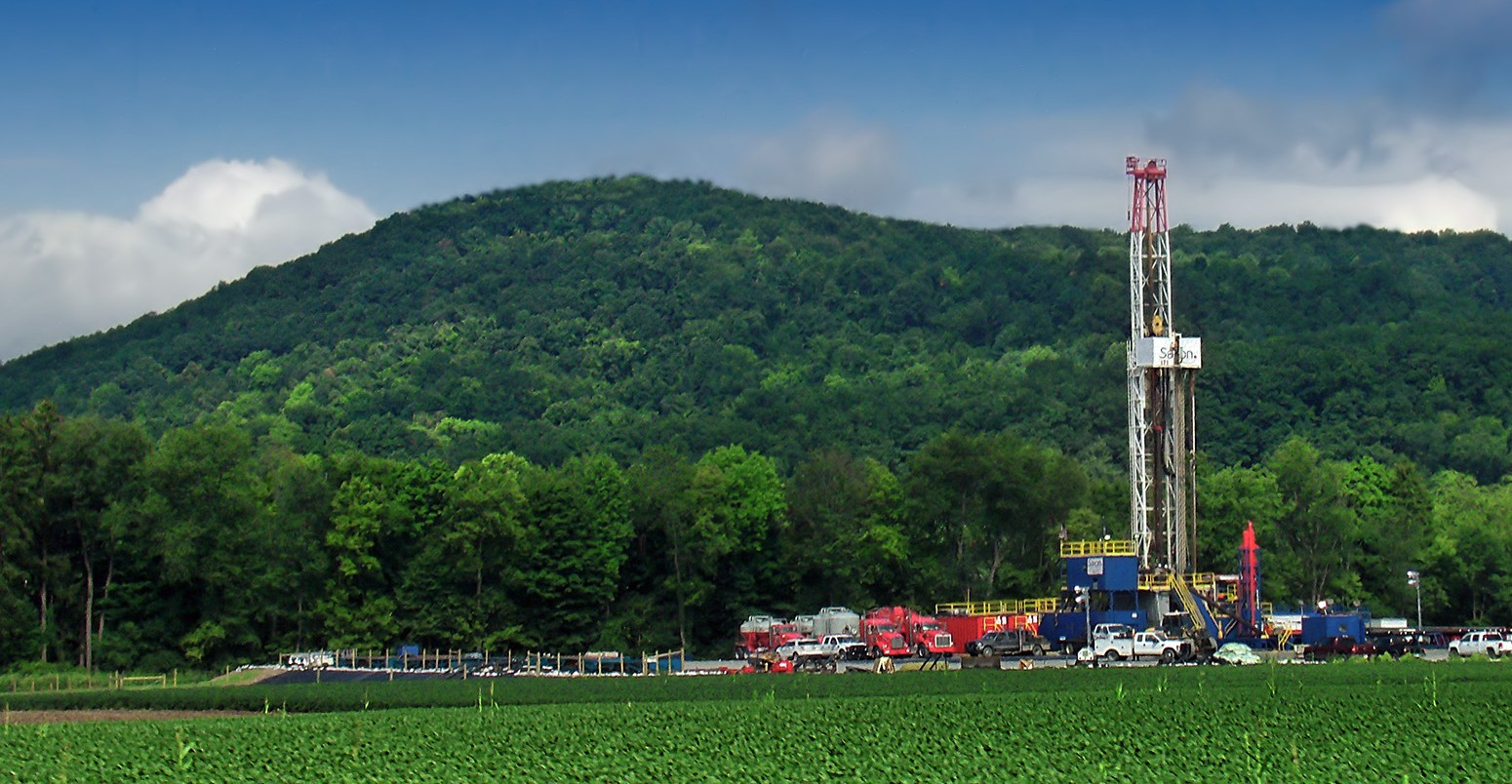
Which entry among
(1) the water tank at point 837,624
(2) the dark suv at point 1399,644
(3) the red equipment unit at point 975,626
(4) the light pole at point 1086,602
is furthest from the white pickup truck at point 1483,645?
(1) the water tank at point 837,624

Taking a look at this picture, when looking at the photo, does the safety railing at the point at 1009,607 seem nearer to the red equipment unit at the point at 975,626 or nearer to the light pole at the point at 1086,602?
the red equipment unit at the point at 975,626

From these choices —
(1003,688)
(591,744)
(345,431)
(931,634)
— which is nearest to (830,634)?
(931,634)

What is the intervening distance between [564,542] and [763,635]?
14.7 meters

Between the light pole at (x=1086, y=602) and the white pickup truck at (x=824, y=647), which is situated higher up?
the light pole at (x=1086, y=602)

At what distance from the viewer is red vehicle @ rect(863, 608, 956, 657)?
81750 mm

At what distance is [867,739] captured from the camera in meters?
38.3

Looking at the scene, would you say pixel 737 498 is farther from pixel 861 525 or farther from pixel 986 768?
pixel 986 768

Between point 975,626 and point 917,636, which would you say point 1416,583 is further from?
point 917,636

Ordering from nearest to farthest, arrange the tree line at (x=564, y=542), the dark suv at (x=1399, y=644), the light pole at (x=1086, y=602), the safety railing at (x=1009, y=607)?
the dark suv at (x=1399, y=644)
the light pole at (x=1086, y=602)
the safety railing at (x=1009, y=607)
the tree line at (x=564, y=542)

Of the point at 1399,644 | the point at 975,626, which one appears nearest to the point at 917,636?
the point at 975,626

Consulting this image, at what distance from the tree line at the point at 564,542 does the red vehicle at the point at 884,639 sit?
59.5 ft

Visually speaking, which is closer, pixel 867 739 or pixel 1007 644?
pixel 867 739

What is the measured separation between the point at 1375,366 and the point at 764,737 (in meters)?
163

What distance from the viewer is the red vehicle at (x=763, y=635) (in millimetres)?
85062
